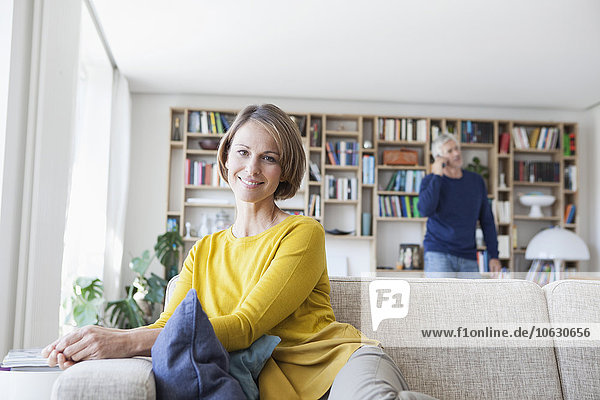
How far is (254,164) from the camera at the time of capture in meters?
1.48

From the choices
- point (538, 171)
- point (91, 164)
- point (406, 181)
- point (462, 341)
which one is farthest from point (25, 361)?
point (538, 171)

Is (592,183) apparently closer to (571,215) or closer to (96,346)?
(571,215)

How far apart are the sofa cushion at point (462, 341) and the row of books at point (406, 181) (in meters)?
4.36

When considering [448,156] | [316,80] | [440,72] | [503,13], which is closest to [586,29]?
[503,13]

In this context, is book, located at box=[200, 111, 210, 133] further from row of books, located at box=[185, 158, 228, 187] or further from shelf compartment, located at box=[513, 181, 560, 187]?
shelf compartment, located at box=[513, 181, 560, 187]

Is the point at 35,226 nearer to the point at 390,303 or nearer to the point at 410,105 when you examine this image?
the point at 390,303

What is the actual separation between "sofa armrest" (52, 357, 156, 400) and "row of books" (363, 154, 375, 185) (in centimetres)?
509

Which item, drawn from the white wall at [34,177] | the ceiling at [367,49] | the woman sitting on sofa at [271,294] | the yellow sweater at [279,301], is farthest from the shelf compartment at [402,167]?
the yellow sweater at [279,301]

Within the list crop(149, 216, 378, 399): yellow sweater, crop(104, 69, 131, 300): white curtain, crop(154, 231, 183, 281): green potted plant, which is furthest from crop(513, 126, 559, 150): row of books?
crop(149, 216, 378, 399): yellow sweater

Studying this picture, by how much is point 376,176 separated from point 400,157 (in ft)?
1.13

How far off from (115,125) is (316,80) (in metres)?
1.97

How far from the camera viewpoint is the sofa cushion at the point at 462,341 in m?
1.53

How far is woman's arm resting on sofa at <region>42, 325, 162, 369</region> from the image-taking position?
1.17 metres

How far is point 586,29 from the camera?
4.13 m
